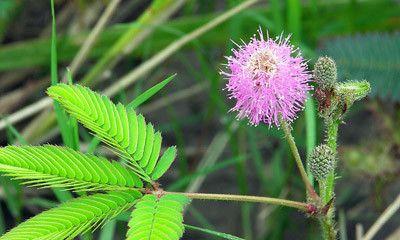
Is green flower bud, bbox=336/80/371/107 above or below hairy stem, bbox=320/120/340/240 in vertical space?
above

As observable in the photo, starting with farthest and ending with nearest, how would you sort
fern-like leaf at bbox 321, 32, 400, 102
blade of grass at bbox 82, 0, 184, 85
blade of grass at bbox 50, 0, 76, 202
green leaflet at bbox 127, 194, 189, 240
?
blade of grass at bbox 82, 0, 184, 85, fern-like leaf at bbox 321, 32, 400, 102, blade of grass at bbox 50, 0, 76, 202, green leaflet at bbox 127, 194, 189, 240

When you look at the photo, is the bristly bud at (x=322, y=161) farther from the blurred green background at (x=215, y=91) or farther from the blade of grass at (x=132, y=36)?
the blade of grass at (x=132, y=36)

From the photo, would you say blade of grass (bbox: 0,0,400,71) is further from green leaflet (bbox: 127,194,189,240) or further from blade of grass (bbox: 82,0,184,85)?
green leaflet (bbox: 127,194,189,240)

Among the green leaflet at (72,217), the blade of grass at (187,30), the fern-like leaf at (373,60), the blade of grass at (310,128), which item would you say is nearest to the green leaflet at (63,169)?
the green leaflet at (72,217)

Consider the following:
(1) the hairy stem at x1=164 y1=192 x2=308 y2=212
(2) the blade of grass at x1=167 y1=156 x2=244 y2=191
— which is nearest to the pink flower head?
(1) the hairy stem at x1=164 y1=192 x2=308 y2=212

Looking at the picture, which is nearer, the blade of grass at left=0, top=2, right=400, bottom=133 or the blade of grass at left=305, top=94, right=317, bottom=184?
the blade of grass at left=305, top=94, right=317, bottom=184

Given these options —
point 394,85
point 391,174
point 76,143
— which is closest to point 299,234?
point 391,174
